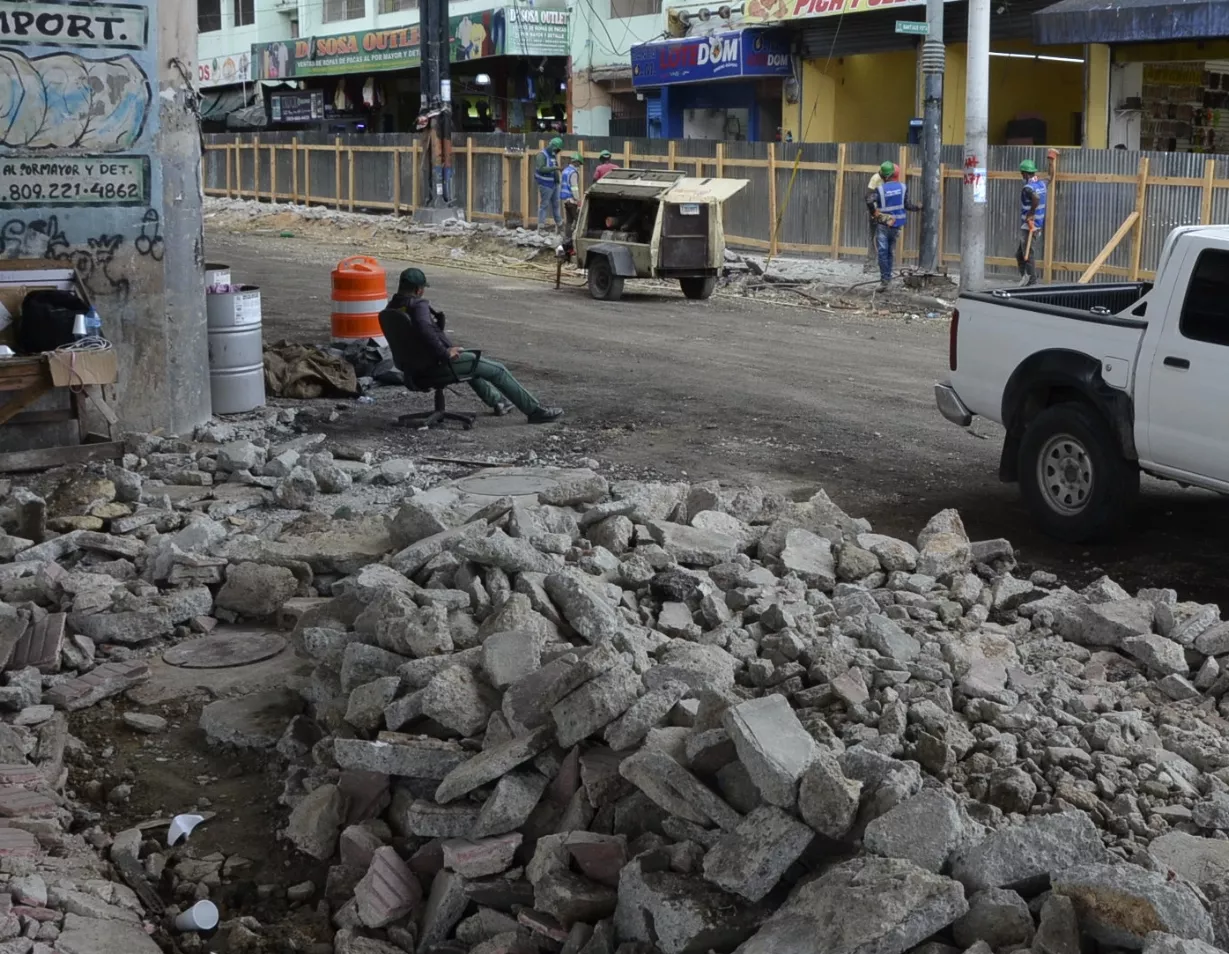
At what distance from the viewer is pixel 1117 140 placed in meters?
26.8

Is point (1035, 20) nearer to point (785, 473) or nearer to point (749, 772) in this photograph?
point (785, 473)

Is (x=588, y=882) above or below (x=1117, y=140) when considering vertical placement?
below

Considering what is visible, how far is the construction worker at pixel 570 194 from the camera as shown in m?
30.8

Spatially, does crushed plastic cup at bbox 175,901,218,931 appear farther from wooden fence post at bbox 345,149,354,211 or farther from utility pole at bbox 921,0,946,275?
wooden fence post at bbox 345,149,354,211

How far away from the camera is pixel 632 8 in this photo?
40.5 metres

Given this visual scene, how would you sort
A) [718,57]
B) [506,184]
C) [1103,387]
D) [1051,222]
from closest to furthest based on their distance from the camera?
1. [1103,387]
2. [1051,222]
3. [718,57]
4. [506,184]

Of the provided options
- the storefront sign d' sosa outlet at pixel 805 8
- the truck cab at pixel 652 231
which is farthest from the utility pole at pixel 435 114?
the truck cab at pixel 652 231

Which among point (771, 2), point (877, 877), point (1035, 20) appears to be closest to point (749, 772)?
point (877, 877)

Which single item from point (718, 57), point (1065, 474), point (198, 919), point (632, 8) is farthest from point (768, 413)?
point (632, 8)

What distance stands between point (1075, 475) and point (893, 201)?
15.5 metres

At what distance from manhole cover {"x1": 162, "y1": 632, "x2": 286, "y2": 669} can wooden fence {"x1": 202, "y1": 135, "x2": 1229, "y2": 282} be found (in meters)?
16.8

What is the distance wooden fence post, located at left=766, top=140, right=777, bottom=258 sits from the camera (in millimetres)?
A: 28266

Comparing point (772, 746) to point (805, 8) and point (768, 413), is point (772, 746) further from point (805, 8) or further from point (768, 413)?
point (805, 8)

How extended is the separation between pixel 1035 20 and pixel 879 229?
453 centimetres
